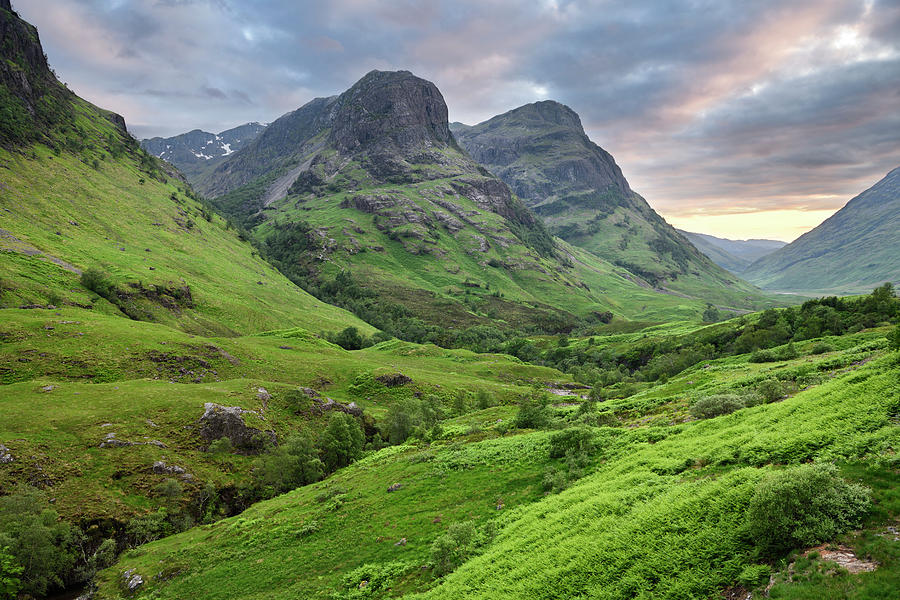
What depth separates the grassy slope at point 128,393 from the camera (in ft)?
154

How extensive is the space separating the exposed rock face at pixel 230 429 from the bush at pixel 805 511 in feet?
211

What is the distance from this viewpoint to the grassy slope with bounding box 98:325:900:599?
1512 centimetres

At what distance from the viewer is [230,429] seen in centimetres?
5984

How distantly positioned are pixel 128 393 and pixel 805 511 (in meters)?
82.3

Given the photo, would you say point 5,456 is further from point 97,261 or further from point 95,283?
point 97,261

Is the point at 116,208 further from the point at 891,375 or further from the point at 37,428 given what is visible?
the point at 891,375

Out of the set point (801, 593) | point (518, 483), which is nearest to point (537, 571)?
point (801, 593)

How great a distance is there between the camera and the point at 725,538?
46.9ft

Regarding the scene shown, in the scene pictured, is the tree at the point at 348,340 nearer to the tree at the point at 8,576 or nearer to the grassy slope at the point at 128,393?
the grassy slope at the point at 128,393

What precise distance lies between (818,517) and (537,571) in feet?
34.8

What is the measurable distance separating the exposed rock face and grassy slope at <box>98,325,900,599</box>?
17.7 m

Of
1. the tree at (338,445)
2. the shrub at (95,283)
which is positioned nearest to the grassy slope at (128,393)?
the tree at (338,445)

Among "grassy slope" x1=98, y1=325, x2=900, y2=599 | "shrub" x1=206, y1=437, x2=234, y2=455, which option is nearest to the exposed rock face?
"shrub" x1=206, y1=437, x2=234, y2=455

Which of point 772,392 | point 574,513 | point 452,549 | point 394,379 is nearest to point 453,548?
point 452,549
